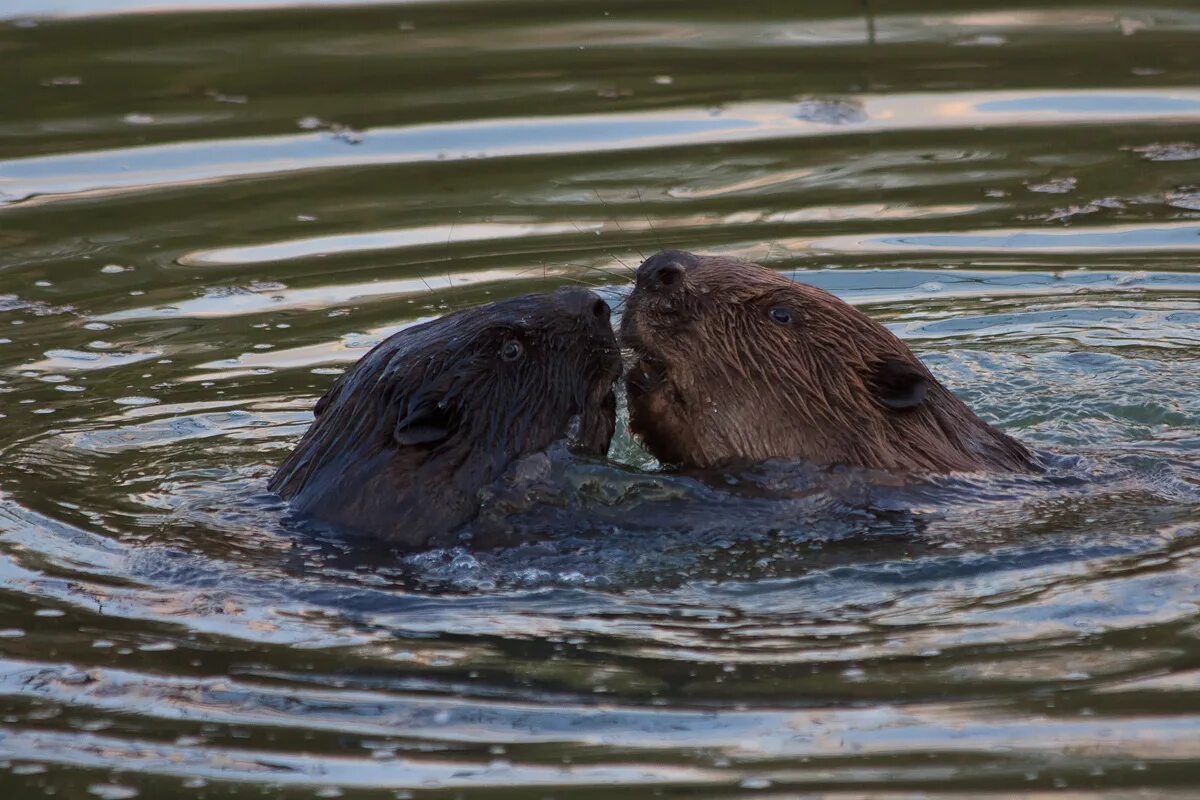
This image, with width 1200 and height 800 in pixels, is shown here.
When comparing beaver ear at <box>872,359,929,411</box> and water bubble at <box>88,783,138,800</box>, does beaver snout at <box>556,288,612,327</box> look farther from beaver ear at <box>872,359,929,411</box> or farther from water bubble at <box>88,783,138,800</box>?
water bubble at <box>88,783,138,800</box>

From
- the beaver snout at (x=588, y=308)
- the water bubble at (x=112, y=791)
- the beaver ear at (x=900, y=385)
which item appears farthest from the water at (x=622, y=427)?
the beaver snout at (x=588, y=308)

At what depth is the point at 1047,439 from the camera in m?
8.57

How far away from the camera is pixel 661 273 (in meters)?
6.96

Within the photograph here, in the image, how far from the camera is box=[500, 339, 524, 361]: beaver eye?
6.71 meters

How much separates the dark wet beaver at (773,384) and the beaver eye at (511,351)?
458 mm

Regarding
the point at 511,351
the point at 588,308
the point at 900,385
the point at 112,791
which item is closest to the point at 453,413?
the point at 511,351

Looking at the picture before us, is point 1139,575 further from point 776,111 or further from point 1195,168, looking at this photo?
point 776,111

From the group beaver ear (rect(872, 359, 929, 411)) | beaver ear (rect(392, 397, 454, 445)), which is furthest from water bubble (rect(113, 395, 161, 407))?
beaver ear (rect(872, 359, 929, 411))

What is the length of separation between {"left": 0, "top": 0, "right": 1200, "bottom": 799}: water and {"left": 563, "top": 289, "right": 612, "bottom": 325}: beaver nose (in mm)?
558

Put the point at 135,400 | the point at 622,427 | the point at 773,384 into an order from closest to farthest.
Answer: the point at 773,384, the point at 622,427, the point at 135,400

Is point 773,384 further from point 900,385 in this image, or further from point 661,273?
point 661,273

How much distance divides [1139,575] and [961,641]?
2.75ft

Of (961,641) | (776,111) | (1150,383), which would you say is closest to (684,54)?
(776,111)

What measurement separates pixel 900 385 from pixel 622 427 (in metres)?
1.11
